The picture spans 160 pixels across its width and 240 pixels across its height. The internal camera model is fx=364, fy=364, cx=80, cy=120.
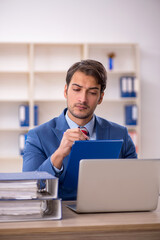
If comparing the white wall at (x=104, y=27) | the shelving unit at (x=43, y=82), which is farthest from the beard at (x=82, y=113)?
the white wall at (x=104, y=27)

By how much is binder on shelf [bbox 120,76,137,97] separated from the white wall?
1.25ft

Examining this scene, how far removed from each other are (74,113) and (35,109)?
305 cm

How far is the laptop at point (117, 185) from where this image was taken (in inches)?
47.7

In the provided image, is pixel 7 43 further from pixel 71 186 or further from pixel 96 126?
pixel 71 186

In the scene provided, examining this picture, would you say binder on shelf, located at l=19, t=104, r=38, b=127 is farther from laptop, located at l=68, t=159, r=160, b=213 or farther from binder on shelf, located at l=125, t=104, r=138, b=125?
laptop, located at l=68, t=159, r=160, b=213

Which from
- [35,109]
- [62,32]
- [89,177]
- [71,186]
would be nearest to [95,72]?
[71,186]

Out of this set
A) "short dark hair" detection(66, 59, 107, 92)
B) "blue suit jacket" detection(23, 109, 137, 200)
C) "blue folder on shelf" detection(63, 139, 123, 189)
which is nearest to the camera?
"blue folder on shelf" detection(63, 139, 123, 189)

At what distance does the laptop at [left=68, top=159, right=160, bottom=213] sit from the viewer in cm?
121

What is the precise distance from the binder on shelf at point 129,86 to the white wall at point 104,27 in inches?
15.0

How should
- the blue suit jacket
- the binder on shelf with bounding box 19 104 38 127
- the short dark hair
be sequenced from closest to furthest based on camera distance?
the blue suit jacket, the short dark hair, the binder on shelf with bounding box 19 104 38 127

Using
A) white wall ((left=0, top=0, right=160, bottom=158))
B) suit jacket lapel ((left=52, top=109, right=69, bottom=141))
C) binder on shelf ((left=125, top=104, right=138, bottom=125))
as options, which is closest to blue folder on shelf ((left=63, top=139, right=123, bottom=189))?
suit jacket lapel ((left=52, top=109, right=69, bottom=141))

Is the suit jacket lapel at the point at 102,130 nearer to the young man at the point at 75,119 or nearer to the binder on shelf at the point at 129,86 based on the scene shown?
the young man at the point at 75,119

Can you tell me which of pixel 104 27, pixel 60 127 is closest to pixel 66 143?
pixel 60 127

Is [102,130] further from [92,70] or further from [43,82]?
[43,82]
